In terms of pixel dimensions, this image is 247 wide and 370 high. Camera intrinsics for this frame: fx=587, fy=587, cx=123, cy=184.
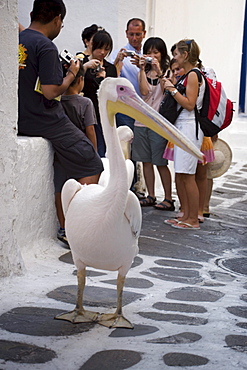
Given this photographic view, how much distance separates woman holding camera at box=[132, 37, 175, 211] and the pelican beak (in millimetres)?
3508

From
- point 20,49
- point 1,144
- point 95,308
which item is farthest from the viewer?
point 20,49

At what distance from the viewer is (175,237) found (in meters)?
5.96

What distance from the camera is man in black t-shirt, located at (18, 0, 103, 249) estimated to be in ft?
15.3

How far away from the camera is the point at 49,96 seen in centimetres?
471

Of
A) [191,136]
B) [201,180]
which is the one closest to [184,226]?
[201,180]

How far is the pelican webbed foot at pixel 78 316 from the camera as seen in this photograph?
3.45m

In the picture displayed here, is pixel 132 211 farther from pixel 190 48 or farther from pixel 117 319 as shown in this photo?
pixel 190 48

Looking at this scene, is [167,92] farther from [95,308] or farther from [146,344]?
[146,344]

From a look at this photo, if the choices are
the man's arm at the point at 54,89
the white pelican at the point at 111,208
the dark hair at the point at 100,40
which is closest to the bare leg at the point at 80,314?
the white pelican at the point at 111,208

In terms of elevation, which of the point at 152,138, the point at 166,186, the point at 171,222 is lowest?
the point at 171,222

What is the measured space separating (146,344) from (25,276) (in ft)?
4.87

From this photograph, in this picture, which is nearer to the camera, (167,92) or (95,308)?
(95,308)

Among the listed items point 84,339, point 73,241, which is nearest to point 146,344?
point 84,339

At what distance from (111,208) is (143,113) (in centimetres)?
56
